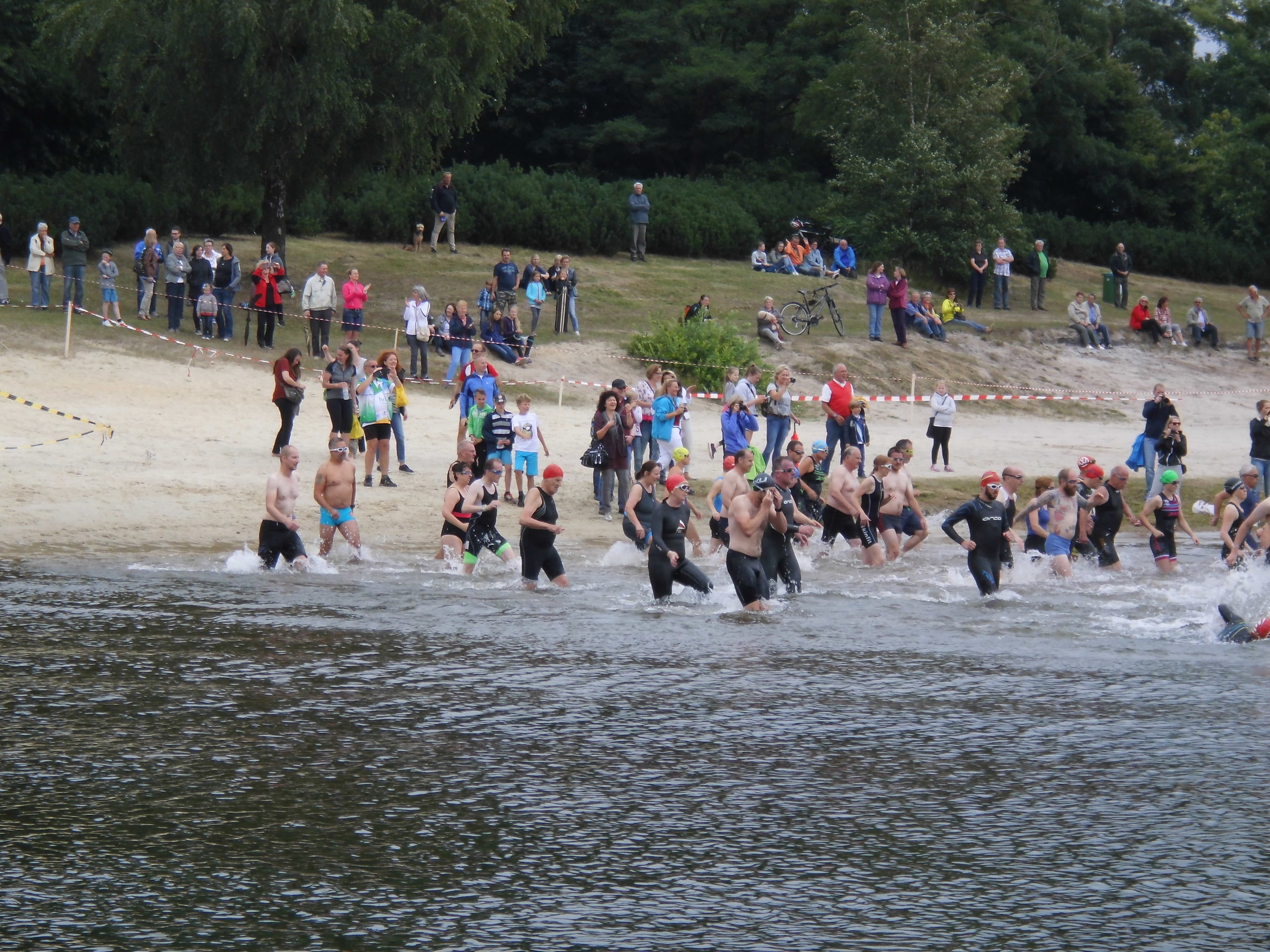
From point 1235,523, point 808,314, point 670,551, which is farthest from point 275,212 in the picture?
point 1235,523

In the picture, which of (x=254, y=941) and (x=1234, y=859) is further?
(x=1234, y=859)

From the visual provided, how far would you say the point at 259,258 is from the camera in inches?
1393

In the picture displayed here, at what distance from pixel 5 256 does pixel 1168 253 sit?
3447cm

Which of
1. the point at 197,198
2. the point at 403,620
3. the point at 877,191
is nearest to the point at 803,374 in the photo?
the point at 877,191

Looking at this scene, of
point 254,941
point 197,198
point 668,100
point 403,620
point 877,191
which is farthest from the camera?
point 668,100

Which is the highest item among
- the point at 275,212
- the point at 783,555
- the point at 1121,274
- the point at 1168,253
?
the point at 1168,253

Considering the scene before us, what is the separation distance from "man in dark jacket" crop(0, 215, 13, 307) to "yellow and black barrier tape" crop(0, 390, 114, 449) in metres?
4.89

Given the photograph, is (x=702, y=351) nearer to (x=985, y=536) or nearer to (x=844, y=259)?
(x=844, y=259)

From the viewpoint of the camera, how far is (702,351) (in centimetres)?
2953

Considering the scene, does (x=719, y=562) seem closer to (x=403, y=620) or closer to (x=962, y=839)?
(x=403, y=620)

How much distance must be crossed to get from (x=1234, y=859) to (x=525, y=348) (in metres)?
22.0

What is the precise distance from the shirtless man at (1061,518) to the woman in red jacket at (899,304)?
1631 cm

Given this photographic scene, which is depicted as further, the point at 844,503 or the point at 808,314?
the point at 808,314

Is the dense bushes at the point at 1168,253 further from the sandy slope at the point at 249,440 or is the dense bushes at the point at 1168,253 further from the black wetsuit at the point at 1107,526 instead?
the black wetsuit at the point at 1107,526
